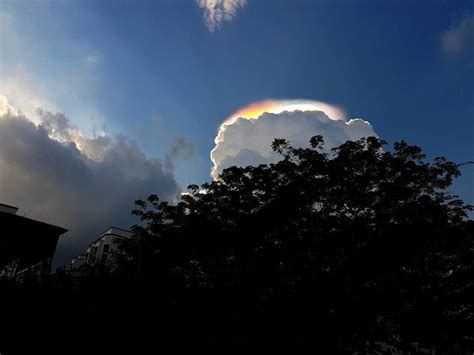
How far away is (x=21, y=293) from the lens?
922 centimetres

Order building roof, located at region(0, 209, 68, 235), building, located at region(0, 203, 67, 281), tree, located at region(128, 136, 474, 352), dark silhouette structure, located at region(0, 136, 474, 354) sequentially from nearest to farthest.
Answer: dark silhouette structure, located at region(0, 136, 474, 354) < tree, located at region(128, 136, 474, 352) < building, located at region(0, 203, 67, 281) < building roof, located at region(0, 209, 68, 235)

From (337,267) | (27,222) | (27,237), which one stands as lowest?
(337,267)

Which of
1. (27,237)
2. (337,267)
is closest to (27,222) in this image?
(27,237)

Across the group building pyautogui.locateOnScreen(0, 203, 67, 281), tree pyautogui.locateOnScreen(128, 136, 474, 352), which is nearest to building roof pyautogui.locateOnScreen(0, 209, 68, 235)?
building pyautogui.locateOnScreen(0, 203, 67, 281)

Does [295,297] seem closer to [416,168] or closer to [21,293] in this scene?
[416,168]

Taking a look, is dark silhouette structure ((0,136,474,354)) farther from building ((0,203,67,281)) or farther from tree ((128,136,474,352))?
building ((0,203,67,281))

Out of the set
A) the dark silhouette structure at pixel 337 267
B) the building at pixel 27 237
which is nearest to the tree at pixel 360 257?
the dark silhouette structure at pixel 337 267

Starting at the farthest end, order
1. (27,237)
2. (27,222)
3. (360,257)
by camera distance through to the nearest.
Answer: (27,222)
(27,237)
(360,257)

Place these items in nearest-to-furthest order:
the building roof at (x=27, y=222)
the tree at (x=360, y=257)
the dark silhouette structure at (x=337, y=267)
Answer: the dark silhouette structure at (x=337, y=267)
the tree at (x=360, y=257)
the building roof at (x=27, y=222)

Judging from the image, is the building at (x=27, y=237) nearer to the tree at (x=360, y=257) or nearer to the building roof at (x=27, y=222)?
the building roof at (x=27, y=222)

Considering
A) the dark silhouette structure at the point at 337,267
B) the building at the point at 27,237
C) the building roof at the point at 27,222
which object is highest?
the building roof at the point at 27,222

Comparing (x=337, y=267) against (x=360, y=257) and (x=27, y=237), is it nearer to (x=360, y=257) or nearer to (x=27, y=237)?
(x=360, y=257)

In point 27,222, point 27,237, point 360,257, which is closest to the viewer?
point 360,257

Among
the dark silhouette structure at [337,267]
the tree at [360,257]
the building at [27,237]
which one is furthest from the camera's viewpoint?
the building at [27,237]
